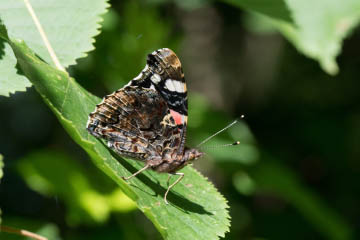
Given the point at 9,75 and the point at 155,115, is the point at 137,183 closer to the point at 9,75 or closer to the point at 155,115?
the point at 155,115

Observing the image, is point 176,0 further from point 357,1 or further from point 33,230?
point 33,230

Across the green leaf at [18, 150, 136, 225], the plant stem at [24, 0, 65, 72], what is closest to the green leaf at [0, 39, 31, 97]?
the plant stem at [24, 0, 65, 72]

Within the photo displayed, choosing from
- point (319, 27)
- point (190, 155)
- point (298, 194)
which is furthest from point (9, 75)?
point (298, 194)

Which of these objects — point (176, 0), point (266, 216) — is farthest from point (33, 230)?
point (176, 0)

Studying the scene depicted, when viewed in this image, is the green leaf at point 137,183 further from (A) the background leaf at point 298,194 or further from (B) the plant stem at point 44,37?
(A) the background leaf at point 298,194

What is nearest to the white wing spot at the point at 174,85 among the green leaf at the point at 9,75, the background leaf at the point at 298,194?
the green leaf at the point at 9,75

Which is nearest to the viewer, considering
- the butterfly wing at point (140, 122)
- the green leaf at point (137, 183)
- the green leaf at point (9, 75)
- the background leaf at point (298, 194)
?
the green leaf at point (137, 183)
